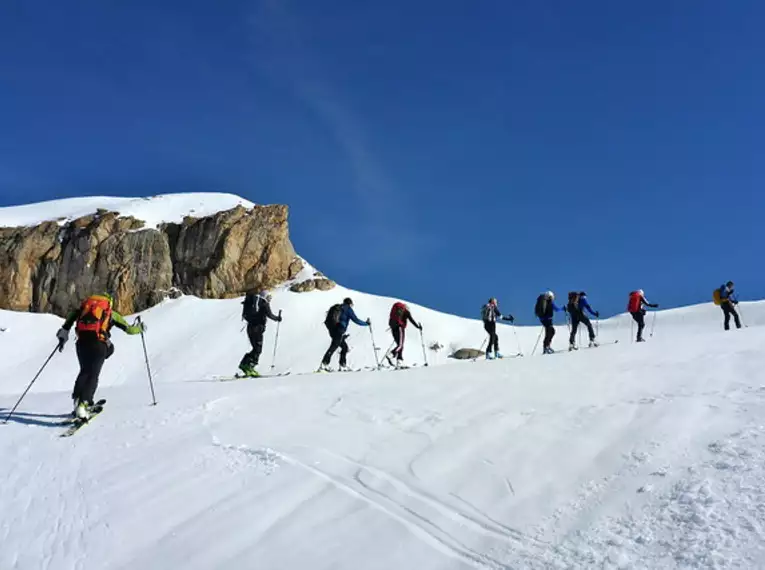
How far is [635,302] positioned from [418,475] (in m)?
14.6

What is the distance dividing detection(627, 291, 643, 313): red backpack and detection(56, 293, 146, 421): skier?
14509 mm

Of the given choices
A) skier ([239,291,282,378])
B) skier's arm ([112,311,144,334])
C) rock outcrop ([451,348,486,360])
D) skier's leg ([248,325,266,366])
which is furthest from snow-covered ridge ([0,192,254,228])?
skier's arm ([112,311,144,334])

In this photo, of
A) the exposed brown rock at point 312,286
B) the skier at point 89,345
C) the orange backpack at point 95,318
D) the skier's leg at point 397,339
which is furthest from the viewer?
the exposed brown rock at point 312,286

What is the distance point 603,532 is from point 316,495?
243cm

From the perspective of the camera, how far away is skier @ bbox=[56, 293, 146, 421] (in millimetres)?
8906

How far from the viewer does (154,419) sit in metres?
8.83

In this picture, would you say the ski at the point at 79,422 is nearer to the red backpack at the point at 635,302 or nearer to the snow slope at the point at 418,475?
the snow slope at the point at 418,475

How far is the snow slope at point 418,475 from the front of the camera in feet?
13.4

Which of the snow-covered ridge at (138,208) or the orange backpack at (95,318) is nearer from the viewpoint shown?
the orange backpack at (95,318)

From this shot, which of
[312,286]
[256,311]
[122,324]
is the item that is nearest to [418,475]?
[122,324]

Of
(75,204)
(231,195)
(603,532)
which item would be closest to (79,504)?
(603,532)

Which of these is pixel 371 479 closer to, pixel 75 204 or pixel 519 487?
pixel 519 487

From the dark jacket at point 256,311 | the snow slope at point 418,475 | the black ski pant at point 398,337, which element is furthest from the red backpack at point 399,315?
the snow slope at point 418,475

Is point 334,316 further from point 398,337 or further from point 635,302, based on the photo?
point 635,302
